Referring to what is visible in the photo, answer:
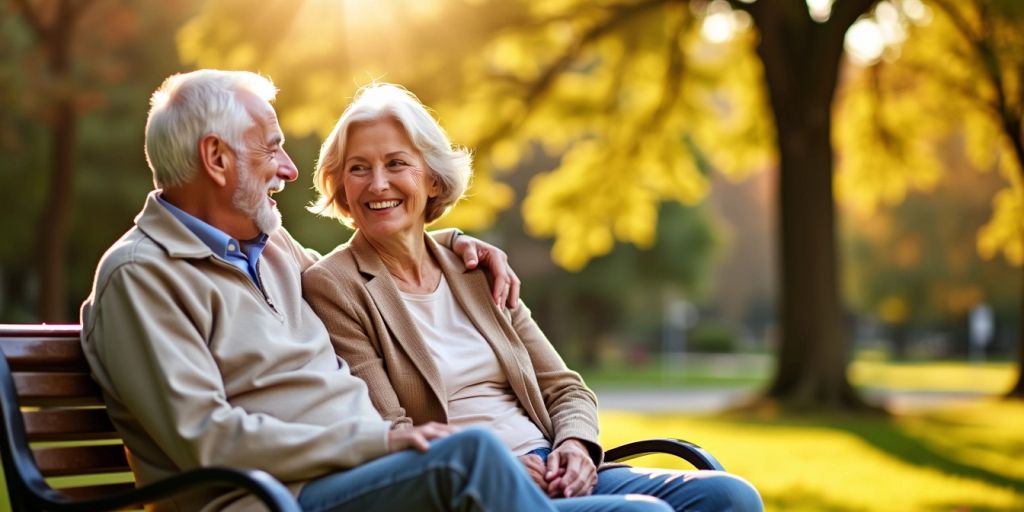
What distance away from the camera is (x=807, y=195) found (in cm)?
1670

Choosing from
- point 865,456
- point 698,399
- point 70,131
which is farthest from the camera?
point 698,399

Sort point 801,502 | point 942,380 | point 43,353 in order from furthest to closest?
1. point 942,380
2. point 801,502
3. point 43,353

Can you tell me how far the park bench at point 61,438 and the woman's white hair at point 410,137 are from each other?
0.89 meters

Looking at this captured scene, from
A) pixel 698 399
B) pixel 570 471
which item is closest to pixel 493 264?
pixel 570 471

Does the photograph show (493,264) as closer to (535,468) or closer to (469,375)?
(469,375)

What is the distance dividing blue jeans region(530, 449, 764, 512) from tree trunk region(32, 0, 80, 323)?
45.7 ft

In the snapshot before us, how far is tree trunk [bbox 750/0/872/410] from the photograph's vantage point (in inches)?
649

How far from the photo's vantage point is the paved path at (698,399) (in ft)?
66.8

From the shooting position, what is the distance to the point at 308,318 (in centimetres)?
370

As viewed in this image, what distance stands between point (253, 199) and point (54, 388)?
67 centimetres

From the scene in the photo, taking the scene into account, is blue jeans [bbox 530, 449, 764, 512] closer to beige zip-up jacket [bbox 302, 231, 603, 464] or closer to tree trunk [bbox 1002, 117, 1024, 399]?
beige zip-up jacket [bbox 302, 231, 603, 464]

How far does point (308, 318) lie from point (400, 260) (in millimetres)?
494

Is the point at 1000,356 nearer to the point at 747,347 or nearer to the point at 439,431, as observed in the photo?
the point at 747,347

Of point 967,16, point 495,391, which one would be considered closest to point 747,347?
point 967,16
